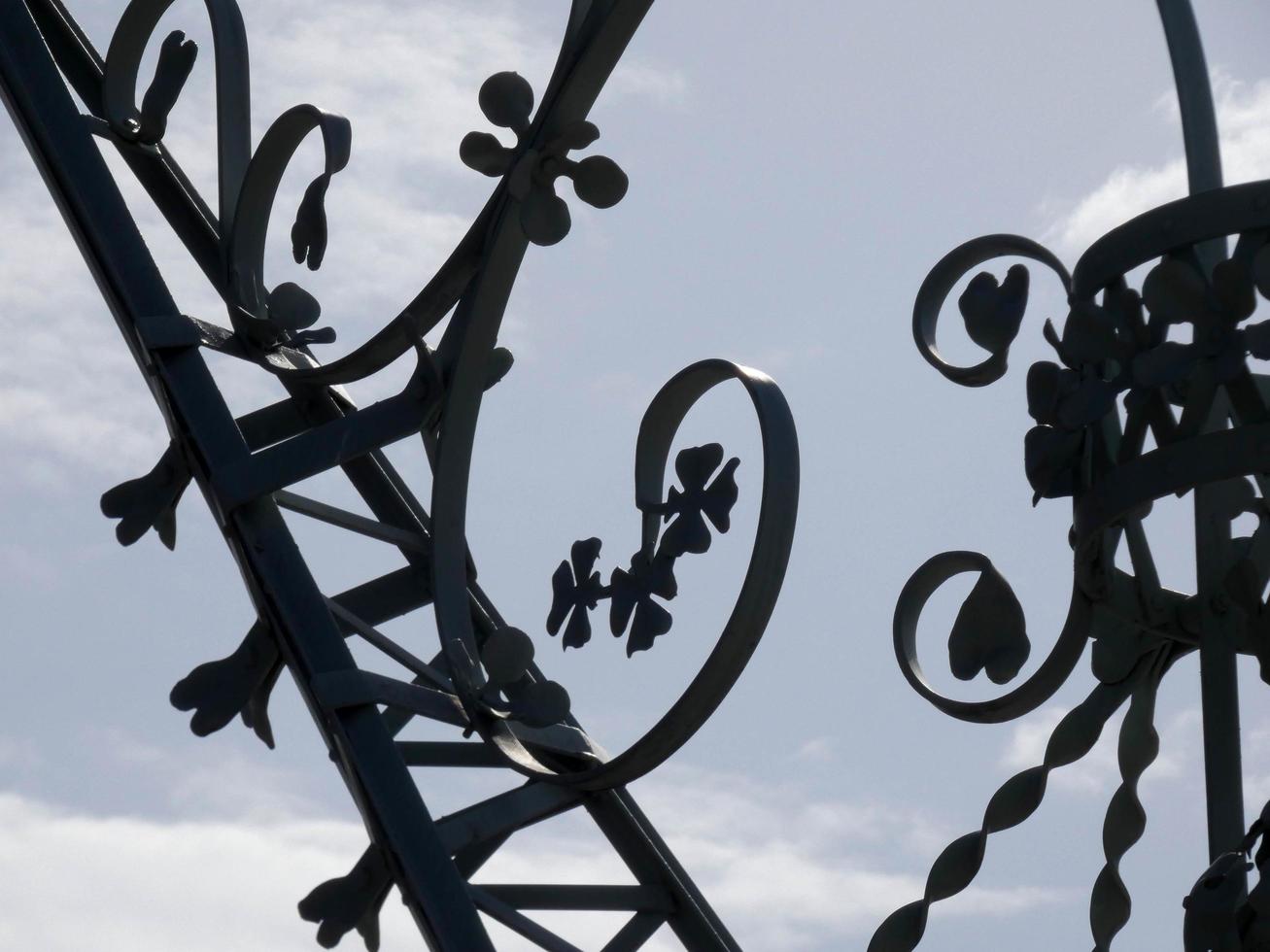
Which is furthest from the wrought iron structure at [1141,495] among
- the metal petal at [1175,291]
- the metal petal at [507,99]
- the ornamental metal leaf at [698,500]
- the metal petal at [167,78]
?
the metal petal at [167,78]

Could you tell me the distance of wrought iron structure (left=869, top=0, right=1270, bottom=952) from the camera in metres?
2.63

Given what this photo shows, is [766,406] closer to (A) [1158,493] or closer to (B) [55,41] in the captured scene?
(A) [1158,493]

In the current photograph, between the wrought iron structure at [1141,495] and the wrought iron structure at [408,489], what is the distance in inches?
14.8

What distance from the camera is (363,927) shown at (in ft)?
10.8

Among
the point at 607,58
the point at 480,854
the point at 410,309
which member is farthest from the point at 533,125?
the point at 480,854

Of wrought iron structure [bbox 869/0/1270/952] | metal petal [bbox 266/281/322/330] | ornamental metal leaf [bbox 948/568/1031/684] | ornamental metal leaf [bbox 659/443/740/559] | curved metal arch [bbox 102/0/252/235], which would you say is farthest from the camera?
curved metal arch [bbox 102/0/252/235]

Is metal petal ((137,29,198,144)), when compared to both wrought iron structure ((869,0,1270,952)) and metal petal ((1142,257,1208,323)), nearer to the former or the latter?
wrought iron structure ((869,0,1270,952))

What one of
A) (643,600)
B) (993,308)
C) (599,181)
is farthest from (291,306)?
(993,308)

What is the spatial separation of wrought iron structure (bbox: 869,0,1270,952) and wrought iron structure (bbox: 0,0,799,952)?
38 cm

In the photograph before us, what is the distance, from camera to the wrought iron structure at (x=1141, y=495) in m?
2.63

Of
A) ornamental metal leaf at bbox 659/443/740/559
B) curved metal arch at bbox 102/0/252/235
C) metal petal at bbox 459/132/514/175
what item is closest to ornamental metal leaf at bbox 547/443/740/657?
ornamental metal leaf at bbox 659/443/740/559

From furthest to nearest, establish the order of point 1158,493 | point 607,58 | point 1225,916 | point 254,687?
point 254,687
point 607,58
point 1158,493
point 1225,916

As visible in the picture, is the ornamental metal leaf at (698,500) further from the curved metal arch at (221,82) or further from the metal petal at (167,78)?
the metal petal at (167,78)

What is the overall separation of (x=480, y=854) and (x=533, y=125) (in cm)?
124
